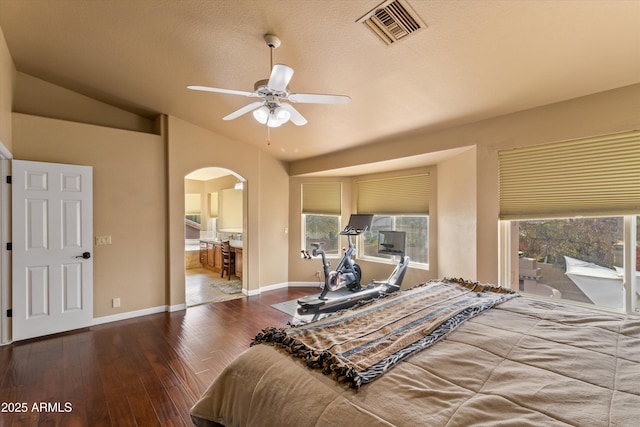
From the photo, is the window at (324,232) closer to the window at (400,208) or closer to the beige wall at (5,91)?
the window at (400,208)

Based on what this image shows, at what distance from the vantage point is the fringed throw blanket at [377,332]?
4.29 feet

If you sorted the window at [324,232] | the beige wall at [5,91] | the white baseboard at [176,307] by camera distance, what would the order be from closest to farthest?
the beige wall at [5,91], the white baseboard at [176,307], the window at [324,232]

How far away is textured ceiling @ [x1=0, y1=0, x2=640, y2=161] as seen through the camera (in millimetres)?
2049

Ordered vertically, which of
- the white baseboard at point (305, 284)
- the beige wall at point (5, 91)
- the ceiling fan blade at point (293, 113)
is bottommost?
the white baseboard at point (305, 284)

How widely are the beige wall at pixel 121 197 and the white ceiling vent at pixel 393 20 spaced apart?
374 centimetres

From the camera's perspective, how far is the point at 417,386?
1.18 meters

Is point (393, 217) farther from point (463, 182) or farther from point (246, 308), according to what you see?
point (246, 308)

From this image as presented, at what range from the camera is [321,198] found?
241 inches

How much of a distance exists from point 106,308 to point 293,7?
14.5ft

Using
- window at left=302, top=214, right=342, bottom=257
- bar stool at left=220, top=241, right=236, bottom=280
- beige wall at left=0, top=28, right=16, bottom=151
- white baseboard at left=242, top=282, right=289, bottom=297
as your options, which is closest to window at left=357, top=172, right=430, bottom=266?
window at left=302, top=214, right=342, bottom=257

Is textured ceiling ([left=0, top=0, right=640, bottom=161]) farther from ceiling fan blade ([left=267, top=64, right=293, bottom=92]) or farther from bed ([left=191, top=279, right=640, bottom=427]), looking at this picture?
bed ([left=191, top=279, right=640, bottom=427])

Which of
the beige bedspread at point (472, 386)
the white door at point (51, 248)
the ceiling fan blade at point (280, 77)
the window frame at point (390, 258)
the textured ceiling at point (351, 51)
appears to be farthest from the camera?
the window frame at point (390, 258)

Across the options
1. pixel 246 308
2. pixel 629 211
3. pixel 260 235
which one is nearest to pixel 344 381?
pixel 629 211

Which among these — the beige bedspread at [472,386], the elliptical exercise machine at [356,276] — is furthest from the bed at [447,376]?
the elliptical exercise machine at [356,276]
